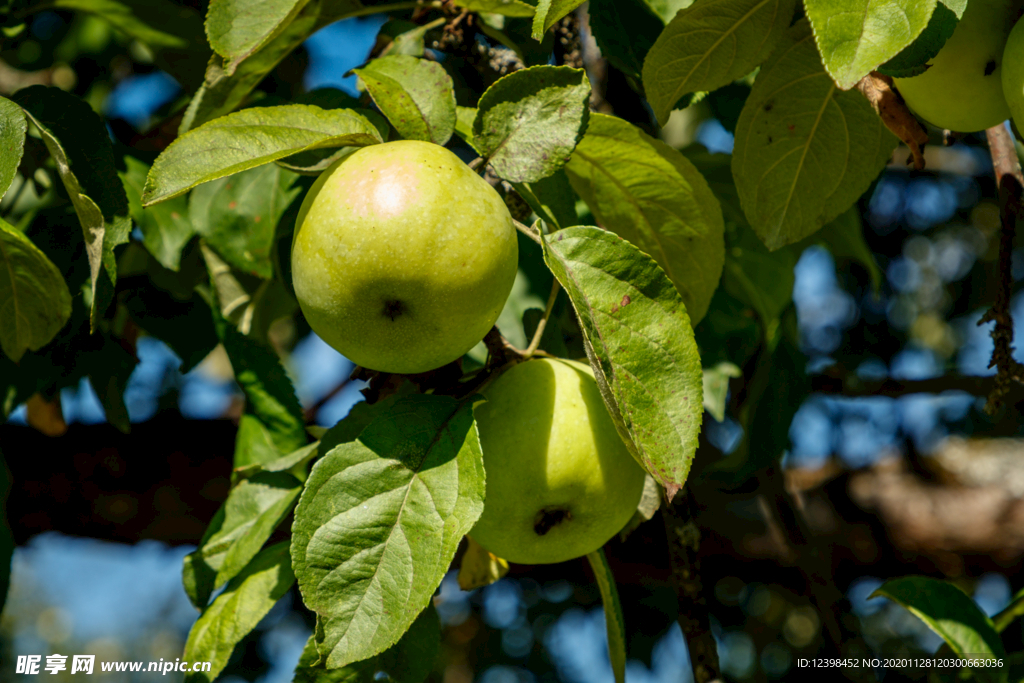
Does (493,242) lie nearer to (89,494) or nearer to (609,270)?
(609,270)

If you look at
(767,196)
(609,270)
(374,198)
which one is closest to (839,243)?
(767,196)

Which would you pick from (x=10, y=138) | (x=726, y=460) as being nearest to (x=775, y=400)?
(x=726, y=460)

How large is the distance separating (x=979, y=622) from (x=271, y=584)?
105 cm

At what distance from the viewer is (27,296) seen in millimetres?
841

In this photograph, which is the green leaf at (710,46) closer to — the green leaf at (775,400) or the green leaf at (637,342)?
the green leaf at (637,342)

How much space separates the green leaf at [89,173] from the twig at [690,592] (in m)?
0.75

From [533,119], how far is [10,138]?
1.68 ft

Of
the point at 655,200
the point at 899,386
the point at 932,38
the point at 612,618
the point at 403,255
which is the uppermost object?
the point at 932,38

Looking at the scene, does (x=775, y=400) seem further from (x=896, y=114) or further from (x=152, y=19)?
(x=152, y=19)

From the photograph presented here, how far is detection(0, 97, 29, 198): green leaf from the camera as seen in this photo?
0.70 meters

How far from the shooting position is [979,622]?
1.15 m

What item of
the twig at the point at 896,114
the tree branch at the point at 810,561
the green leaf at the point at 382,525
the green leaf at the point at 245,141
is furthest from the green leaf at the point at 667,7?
the tree branch at the point at 810,561

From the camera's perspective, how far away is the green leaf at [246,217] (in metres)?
1.05

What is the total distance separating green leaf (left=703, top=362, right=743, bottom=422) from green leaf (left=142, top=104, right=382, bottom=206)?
0.72 metres
